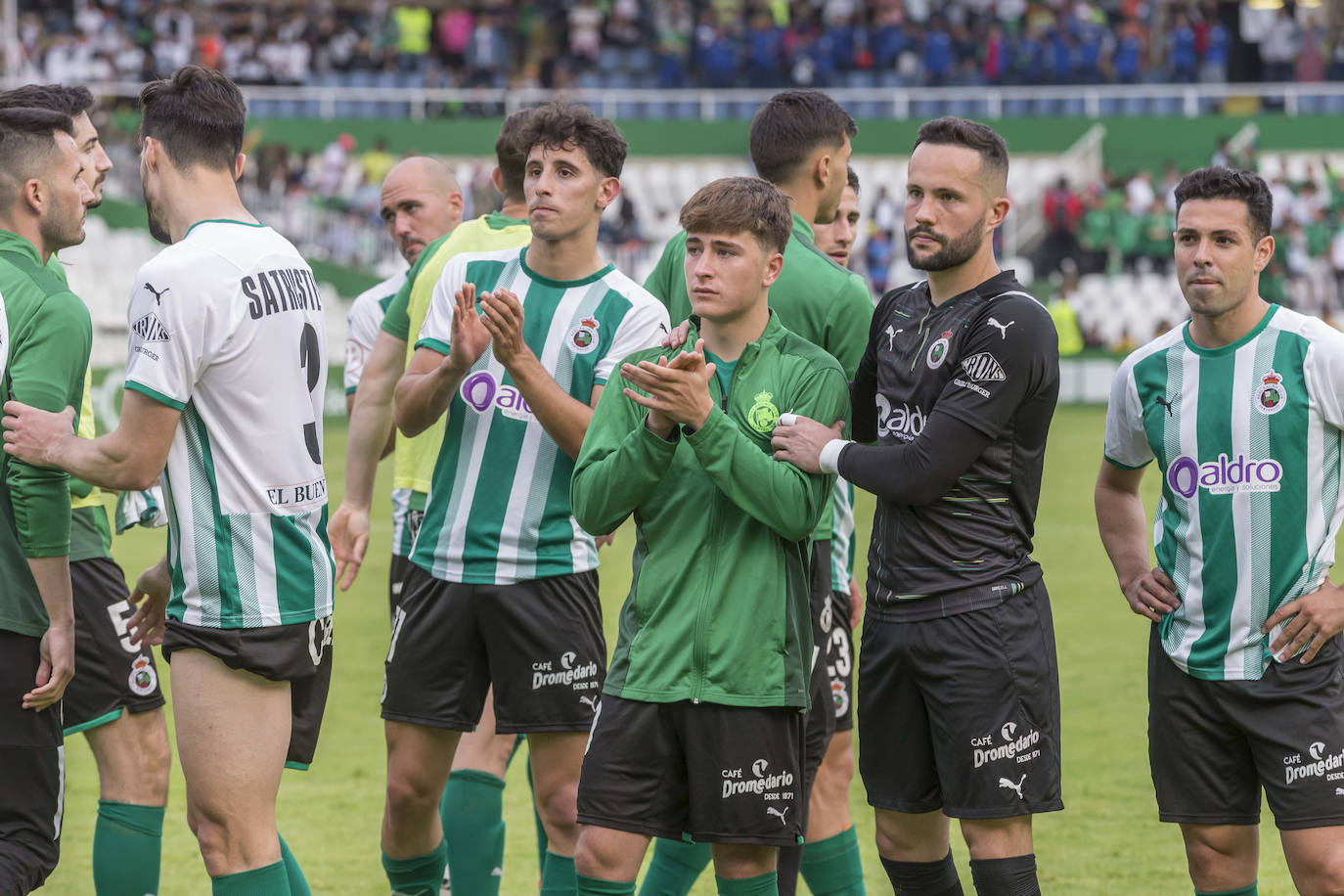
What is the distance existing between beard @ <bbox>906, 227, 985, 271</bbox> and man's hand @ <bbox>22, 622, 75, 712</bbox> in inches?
93.0

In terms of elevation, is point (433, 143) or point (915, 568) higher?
point (433, 143)

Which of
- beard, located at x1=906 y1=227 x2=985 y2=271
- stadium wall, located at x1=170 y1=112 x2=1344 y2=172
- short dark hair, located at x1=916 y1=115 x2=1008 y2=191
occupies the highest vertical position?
stadium wall, located at x1=170 y1=112 x2=1344 y2=172

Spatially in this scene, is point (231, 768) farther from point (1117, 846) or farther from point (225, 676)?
point (1117, 846)

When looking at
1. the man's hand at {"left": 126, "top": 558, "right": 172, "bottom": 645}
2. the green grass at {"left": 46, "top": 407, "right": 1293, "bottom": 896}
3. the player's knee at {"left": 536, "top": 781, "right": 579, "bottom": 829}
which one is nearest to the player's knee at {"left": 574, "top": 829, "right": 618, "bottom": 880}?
the player's knee at {"left": 536, "top": 781, "right": 579, "bottom": 829}

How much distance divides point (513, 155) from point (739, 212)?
1492 mm

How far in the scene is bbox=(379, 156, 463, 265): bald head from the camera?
6480 mm

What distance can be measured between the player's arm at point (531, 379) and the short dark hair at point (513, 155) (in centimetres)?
93

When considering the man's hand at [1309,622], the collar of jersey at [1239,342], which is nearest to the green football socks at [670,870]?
the man's hand at [1309,622]

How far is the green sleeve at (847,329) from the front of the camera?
466cm

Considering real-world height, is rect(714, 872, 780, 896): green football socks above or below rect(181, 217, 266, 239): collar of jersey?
below

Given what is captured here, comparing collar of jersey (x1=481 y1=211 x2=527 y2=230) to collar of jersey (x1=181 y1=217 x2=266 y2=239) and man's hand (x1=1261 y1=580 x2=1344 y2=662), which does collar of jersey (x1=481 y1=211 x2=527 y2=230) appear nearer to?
collar of jersey (x1=181 y1=217 x2=266 y2=239)

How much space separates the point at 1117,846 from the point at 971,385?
2961mm

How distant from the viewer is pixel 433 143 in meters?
28.2

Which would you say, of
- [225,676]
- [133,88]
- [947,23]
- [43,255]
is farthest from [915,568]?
[947,23]
